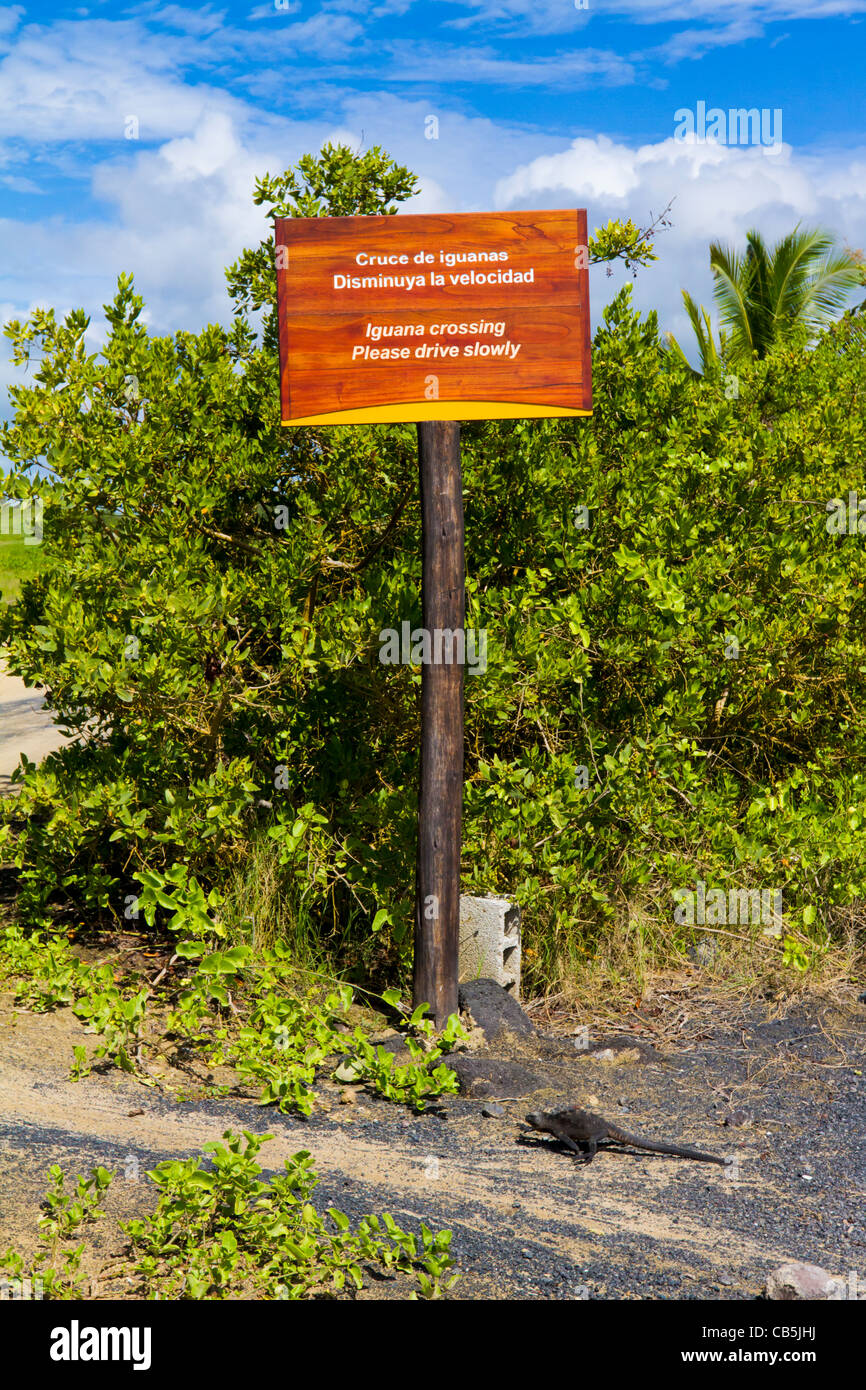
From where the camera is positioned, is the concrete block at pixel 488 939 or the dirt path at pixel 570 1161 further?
the concrete block at pixel 488 939

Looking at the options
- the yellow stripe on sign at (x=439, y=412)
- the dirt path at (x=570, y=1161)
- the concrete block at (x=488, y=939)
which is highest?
the yellow stripe on sign at (x=439, y=412)

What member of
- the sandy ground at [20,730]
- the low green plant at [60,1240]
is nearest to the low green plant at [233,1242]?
the low green plant at [60,1240]

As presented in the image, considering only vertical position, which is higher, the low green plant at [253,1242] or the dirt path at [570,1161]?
the low green plant at [253,1242]

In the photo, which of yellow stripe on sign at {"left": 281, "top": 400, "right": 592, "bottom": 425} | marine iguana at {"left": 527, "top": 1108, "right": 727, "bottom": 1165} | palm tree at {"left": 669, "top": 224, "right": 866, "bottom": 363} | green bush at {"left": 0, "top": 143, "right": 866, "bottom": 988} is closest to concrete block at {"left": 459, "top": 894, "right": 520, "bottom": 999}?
green bush at {"left": 0, "top": 143, "right": 866, "bottom": 988}

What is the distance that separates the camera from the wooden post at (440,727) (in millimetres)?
4922

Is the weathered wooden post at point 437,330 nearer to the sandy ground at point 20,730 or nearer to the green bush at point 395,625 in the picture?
the green bush at point 395,625

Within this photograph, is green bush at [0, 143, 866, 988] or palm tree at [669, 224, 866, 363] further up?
palm tree at [669, 224, 866, 363]

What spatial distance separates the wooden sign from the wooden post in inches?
8.9

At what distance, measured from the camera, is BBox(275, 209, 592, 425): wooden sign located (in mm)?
4871

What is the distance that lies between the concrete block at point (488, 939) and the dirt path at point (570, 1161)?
2.19 ft

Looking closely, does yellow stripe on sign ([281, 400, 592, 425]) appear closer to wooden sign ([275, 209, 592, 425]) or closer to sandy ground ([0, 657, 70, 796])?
wooden sign ([275, 209, 592, 425])

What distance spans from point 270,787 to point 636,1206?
3161 millimetres

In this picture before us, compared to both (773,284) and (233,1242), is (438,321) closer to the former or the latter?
(233,1242)

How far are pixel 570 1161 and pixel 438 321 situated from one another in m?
3.40
